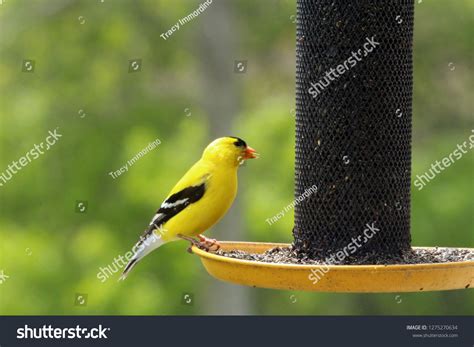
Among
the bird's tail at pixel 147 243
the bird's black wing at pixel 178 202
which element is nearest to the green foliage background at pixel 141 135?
the bird's tail at pixel 147 243

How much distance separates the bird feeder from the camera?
4.78m

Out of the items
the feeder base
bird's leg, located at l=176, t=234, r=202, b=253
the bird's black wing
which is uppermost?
the bird's black wing

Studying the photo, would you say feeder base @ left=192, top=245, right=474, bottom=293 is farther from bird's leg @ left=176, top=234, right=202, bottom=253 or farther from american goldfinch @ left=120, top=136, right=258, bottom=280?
american goldfinch @ left=120, top=136, right=258, bottom=280

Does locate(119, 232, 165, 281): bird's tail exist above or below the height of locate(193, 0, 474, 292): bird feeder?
below

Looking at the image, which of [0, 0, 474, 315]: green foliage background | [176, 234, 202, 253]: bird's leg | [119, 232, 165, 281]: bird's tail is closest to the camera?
[176, 234, 202, 253]: bird's leg

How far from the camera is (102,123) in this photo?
13203mm

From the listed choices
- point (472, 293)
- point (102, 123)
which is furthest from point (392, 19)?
point (472, 293)

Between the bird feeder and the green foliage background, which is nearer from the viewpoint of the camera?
the bird feeder

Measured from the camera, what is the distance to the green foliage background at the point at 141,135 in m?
12.5

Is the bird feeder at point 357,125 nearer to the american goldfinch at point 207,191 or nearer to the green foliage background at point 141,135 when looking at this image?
the american goldfinch at point 207,191

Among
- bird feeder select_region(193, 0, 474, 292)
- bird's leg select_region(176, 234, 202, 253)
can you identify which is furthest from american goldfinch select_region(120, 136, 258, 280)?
bird feeder select_region(193, 0, 474, 292)

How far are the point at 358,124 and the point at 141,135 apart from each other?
7.93 metres

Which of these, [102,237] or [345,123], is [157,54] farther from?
[345,123]

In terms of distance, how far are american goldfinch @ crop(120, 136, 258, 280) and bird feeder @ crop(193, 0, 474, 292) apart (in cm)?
79
